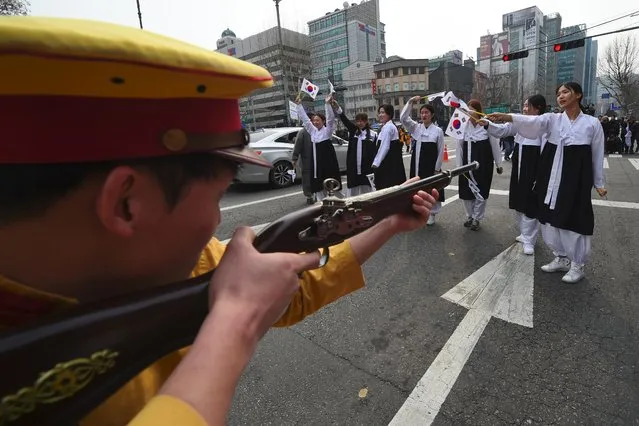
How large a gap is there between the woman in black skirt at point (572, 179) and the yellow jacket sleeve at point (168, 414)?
13.4 ft

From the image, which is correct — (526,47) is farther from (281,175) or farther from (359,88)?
(281,175)

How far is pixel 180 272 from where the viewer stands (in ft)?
2.90

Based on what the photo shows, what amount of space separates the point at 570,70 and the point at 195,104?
120 meters

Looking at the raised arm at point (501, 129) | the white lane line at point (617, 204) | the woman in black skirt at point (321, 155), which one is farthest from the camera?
the woman in black skirt at point (321, 155)

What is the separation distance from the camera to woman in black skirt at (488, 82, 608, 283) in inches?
145

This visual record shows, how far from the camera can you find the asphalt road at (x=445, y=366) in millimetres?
2083

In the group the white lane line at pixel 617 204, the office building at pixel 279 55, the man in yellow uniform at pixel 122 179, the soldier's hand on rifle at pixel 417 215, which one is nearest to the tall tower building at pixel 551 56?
the office building at pixel 279 55

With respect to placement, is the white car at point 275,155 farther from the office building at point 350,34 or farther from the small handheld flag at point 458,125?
the office building at point 350,34

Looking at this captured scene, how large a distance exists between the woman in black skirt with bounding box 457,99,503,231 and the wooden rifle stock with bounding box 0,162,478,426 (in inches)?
216

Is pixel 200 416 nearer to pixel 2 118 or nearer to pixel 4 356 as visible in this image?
pixel 4 356

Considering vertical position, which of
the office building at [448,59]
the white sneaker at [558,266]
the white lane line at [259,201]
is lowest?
the white sneaker at [558,266]

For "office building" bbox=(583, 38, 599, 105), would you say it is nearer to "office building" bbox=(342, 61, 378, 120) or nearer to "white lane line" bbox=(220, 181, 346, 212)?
"office building" bbox=(342, 61, 378, 120)

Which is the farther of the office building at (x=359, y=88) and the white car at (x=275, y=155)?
the office building at (x=359, y=88)

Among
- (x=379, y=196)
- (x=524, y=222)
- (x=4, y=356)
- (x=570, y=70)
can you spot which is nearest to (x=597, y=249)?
(x=524, y=222)
